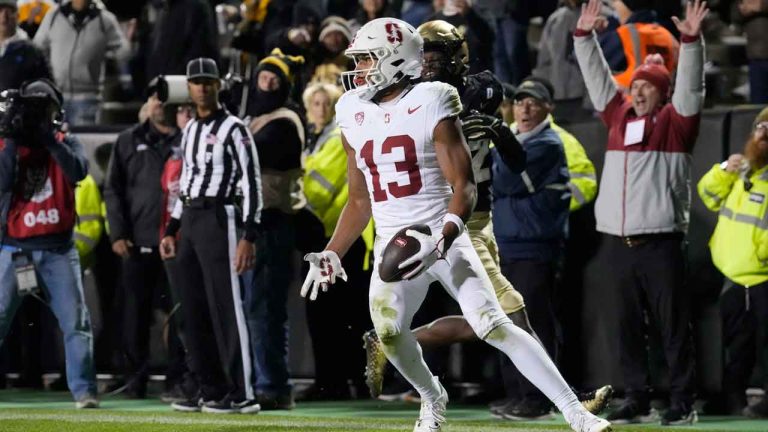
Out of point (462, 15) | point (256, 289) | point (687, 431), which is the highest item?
point (462, 15)

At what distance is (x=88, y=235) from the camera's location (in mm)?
10234

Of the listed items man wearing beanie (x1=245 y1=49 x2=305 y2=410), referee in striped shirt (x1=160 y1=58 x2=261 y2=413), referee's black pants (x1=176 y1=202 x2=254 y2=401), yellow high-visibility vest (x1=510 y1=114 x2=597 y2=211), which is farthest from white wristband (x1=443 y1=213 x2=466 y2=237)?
man wearing beanie (x1=245 y1=49 x2=305 y2=410)

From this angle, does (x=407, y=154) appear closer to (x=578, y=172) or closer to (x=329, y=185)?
(x=578, y=172)

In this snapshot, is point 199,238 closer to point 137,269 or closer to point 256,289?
point 256,289

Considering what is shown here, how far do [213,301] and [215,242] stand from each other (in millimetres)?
345

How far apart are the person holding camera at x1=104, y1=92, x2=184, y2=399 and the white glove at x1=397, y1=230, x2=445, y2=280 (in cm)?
423

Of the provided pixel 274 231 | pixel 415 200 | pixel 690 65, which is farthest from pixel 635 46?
pixel 415 200

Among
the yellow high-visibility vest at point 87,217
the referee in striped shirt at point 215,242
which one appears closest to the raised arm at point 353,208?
the referee in striped shirt at point 215,242

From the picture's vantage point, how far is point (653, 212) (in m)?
8.09

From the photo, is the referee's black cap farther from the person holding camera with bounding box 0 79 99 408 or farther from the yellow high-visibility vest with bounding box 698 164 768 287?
the yellow high-visibility vest with bounding box 698 164 768 287

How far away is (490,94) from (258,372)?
2.52 meters

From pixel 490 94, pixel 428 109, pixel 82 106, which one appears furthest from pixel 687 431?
pixel 82 106

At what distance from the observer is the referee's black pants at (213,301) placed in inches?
334

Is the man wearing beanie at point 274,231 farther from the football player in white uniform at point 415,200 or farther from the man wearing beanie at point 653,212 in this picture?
the football player in white uniform at point 415,200
